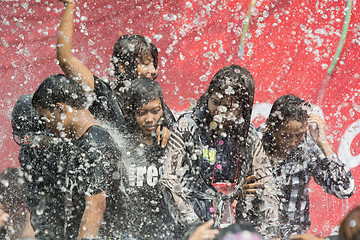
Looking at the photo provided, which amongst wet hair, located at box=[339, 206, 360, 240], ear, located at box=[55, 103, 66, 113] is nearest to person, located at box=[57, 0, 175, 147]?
ear, located at box=[55, 103, 66, 113]

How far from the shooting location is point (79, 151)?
227 centimetres

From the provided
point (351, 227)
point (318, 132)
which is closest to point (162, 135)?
point (318, 132)

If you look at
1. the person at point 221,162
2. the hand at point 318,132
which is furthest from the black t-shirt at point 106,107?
the hand at point 318,132

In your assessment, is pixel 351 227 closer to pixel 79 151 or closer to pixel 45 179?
pixel 79 151

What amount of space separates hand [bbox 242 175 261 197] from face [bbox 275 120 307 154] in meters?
0.53

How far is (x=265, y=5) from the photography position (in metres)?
4.55

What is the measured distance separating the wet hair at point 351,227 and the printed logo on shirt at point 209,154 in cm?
93

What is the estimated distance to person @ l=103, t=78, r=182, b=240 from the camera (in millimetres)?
2463

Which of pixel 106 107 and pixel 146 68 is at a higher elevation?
pixel 146 68

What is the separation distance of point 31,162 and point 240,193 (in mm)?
1248

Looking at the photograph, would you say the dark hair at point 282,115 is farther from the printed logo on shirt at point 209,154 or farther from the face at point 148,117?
the face at point 148,117

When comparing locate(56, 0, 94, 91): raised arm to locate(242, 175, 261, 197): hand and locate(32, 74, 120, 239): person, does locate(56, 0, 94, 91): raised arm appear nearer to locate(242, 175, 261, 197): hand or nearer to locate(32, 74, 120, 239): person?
locate(32, 74, 120, 239): person

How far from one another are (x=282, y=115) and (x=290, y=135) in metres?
0.14

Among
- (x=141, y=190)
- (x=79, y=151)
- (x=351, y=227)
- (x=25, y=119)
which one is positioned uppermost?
(x=25, y=119)
